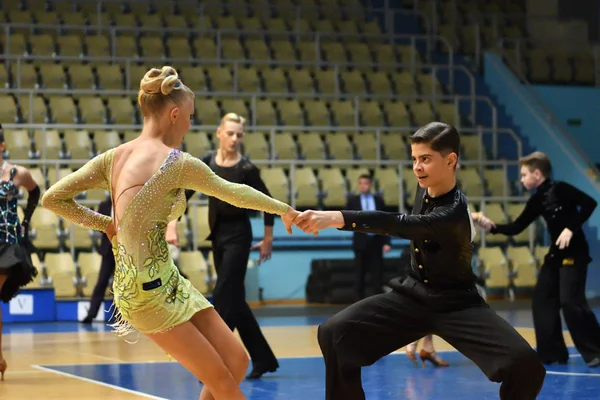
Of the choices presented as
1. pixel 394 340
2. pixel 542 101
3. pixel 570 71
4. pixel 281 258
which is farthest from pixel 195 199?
pixel 394 340

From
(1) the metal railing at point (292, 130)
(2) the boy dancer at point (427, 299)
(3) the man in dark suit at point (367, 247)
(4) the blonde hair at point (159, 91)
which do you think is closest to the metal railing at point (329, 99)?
(1) the metal railing at point (292, 130)

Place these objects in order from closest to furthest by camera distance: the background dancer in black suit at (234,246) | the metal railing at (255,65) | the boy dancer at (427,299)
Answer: the boy dancer at (427,299) < the background dancer in black suit at (234,246) < the metal railing at (255,65)

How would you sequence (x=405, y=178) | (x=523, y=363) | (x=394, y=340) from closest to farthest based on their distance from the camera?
1. (x=523, y=363)
2. (x=394, y=340)
3. (x=405, y=178)

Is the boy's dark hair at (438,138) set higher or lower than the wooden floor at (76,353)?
higher

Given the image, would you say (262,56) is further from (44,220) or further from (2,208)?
(2,208)

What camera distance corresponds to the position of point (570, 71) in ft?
67.6

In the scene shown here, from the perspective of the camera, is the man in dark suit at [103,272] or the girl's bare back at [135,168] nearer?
the girl's bare back at [135,168]

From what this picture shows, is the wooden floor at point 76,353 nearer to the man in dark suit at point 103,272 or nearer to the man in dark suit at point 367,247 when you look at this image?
the man in dark suit at point 103,272

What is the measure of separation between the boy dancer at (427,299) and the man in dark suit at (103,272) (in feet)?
29.0

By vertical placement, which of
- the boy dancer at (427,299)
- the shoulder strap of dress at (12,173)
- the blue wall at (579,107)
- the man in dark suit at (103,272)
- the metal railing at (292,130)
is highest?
the blue wall at (579,107)

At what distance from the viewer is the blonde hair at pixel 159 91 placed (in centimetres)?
461

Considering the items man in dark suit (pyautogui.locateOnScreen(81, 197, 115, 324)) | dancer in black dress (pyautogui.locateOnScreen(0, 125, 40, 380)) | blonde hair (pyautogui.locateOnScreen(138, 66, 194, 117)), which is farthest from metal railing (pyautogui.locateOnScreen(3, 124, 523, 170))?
blonde hair (pyautogui.locateOnScreen(138, 66, 194, 117))

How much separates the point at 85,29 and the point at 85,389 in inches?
461

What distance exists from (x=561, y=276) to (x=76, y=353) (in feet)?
15.6
